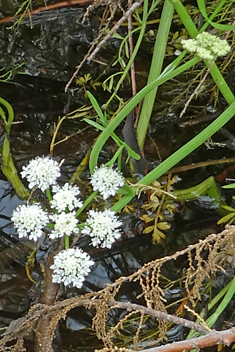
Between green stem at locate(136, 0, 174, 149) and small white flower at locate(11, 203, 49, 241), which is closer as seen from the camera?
small white flower at locate(11, 203, 49, 241)

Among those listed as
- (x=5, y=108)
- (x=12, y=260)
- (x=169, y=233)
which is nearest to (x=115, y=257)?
(x=169, y=233)

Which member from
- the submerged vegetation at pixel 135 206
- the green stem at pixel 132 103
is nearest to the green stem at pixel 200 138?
the submerged vegetation at pixel 135 206

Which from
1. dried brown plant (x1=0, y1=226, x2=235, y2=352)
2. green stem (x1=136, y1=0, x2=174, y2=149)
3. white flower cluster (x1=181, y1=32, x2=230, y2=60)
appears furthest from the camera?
green stem (x1=136, y1=0, x2=174, y2=149)

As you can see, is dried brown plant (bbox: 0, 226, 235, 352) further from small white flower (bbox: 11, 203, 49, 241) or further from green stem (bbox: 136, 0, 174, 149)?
green stem (bbox: 136, 0, 174, 149)

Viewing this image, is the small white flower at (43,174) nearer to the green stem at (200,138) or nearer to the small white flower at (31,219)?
the small white flower at (31,219)

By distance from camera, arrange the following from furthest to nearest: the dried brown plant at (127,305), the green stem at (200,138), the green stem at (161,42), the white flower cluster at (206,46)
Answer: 1. the green stem at (161,42)
2. the green stem at (200,138)
3. the dried brown plant at (127,305)
4. the white flower cluster at (206,46)

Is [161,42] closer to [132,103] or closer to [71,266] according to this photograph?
[132,103]

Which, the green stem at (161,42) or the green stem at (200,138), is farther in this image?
the green stem at (161,42)

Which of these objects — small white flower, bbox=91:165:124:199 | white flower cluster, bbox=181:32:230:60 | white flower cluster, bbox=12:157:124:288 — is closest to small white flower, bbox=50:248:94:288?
white flower cluster, bbox=12:157:124:288
